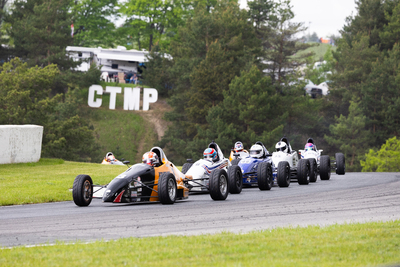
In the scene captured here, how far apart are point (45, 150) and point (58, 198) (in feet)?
96.4

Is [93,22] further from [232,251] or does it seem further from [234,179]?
[232,251]

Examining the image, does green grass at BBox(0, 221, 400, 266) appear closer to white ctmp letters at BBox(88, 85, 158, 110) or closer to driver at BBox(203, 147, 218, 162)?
driver at BBox(203, 147, 218, 162)

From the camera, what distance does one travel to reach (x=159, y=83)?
73.9 m

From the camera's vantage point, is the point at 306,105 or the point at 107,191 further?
the point at 306,105

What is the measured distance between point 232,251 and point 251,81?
163 ft

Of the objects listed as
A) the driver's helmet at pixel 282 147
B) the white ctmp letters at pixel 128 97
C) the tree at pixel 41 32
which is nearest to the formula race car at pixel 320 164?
the driver's helmet at pixel 282 147

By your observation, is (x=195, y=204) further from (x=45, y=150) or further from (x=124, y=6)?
(x=124, y=6)

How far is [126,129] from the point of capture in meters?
68.8

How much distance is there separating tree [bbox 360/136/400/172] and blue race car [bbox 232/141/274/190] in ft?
111

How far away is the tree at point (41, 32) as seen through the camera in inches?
2505

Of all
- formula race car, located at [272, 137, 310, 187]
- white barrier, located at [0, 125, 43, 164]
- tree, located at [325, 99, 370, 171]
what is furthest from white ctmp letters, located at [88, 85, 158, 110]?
formula race car, located at [272, 137, 310, 187]

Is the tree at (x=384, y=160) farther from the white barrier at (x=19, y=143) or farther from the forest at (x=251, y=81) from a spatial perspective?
the white barrier at (x=19, y=143)

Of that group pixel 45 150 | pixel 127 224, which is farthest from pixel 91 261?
pixel 45 150

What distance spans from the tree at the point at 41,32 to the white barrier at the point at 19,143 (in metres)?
37.6
